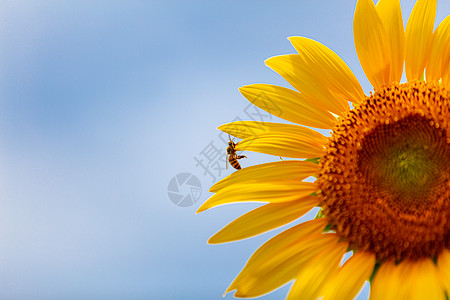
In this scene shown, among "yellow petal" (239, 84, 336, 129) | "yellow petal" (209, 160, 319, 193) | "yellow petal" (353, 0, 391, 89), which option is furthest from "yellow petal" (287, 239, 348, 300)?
"yellow petal" (353, 0, 391, 89)

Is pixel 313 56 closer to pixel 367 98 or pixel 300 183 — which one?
pixel 367 98

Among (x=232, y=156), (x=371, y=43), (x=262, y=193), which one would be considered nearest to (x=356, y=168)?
(x=262, y=193)

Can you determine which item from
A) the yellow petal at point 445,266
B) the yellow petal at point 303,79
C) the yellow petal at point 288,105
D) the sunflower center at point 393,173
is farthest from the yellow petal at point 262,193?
the yellow petal at point 445,266

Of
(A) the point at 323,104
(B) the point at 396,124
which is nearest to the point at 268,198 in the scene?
(A) the point at 323,104

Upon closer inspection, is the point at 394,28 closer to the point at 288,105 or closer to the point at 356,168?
the point at 288,105

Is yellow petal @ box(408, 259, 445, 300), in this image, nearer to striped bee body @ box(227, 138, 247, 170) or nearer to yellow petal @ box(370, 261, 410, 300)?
yellow petal @ box(370, 261, 410, 300)
